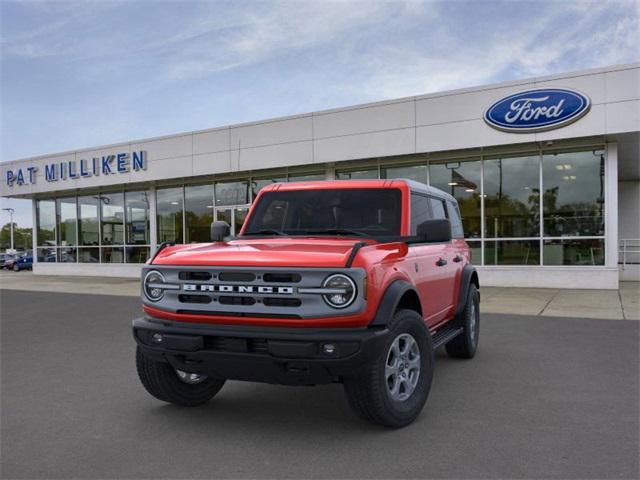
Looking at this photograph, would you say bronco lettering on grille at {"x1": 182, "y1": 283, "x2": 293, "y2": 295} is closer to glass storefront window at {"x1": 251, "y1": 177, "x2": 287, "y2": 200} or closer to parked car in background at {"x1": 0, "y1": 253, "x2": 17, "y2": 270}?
glass storefront window at {"x1": 251, "y1": 177, "x2": 287, "y2": 200}

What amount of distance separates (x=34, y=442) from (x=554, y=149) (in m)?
14.3

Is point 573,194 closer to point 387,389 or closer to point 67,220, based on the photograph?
point 387,389

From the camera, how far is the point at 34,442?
12.8 ft

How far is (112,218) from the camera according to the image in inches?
937

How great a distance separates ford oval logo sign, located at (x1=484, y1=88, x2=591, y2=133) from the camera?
13.5 metres

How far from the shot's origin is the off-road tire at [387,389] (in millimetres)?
3662

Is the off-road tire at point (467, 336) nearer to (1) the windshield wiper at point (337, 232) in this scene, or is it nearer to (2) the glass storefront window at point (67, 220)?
(1) the windshield wiper at point (337, 232)

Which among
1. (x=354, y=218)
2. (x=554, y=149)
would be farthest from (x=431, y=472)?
(x=554, y=149)

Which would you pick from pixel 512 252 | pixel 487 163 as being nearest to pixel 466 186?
pixel 487 163

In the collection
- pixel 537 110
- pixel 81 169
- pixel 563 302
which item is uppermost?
pixel 537 110

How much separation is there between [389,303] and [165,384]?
1.93 m

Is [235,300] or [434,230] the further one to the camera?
[434,230]

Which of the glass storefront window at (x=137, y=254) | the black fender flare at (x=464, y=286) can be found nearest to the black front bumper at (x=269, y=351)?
the black fender flare at (x=464, y=286)

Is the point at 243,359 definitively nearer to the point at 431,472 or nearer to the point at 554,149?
the point at 431,472
